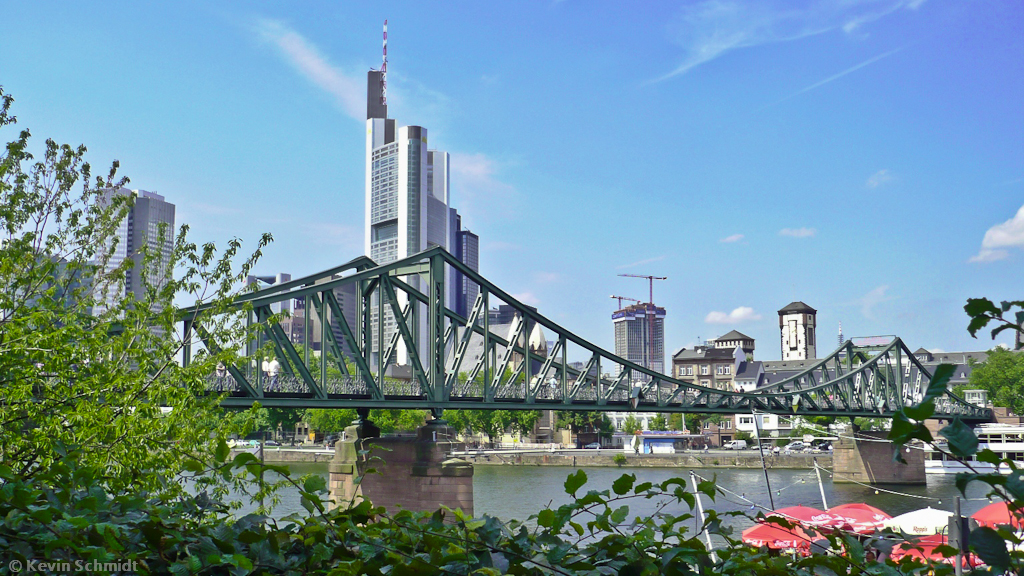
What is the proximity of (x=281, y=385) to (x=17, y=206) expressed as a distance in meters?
33.2

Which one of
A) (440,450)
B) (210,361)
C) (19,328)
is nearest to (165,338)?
(210,361)

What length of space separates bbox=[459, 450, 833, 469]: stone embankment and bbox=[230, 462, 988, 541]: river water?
2.01 metres

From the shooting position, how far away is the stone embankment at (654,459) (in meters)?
95.4

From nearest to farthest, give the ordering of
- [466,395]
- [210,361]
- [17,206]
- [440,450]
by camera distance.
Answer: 1. [17,206]
2. [210,361]
3. [440,450]
4. [466,395]

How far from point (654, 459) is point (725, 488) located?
55742mm

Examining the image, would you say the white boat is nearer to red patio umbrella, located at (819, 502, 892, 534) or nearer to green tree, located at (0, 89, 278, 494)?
red patio umbrella, located at (819, 502, 892, 534)

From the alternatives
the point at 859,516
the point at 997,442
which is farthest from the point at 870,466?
the point at 859,516

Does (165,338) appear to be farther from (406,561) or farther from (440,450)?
(440,450)

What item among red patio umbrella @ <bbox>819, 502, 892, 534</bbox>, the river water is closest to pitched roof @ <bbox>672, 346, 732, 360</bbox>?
the river water

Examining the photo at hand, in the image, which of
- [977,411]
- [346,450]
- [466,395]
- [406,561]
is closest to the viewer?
[406,561]

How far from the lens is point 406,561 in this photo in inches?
131

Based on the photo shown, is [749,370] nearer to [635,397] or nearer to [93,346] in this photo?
[635,397]

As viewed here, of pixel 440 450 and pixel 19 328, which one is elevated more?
pixel 19 328

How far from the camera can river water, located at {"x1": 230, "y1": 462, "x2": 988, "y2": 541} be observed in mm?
52219
